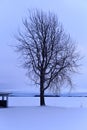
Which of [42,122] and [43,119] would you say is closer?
[42,122]

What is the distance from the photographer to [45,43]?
3098cm

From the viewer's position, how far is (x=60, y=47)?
102 ft

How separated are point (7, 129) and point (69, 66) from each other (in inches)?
720

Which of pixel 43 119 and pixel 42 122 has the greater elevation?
pixel 43 119

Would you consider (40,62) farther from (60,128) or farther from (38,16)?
(60,128)

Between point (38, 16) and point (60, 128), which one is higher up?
point (38, 16)

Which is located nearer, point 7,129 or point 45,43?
point 7,129

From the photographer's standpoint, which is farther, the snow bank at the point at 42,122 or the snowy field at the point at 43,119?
the snowy field at the point at 43,119

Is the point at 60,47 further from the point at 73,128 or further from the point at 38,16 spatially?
the point at 73,128

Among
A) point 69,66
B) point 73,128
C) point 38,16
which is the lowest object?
point 73,128

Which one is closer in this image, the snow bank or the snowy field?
the snow bank

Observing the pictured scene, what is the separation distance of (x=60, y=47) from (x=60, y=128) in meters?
17.8

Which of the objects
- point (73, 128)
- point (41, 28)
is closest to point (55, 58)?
point (41, 28)

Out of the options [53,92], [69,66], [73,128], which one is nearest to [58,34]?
[69,66]
